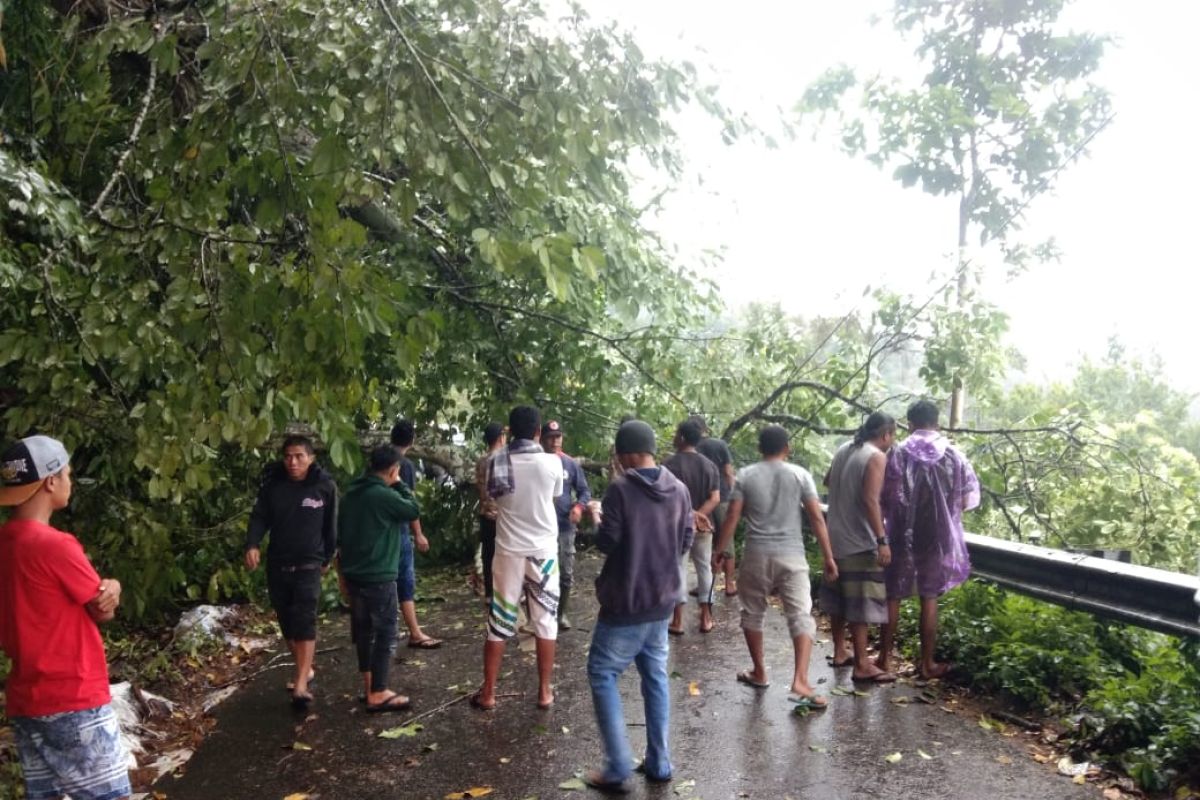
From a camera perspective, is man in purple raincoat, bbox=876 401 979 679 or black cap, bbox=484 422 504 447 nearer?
man in purple raincoat, bbox=876 401 979 679

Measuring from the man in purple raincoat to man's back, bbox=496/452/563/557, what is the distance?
251cm

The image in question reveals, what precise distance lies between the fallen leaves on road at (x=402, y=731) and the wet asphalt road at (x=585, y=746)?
1.9 inches

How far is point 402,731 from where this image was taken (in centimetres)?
588

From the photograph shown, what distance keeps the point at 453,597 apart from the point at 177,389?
19.1 ft

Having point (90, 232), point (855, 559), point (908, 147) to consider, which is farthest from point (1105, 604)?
point (908, 147)

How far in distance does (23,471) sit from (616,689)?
9.75 ft

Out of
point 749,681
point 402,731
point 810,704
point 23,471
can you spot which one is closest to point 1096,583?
point 810,704

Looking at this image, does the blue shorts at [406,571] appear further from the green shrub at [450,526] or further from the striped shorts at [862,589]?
the green shrub at [450,526]

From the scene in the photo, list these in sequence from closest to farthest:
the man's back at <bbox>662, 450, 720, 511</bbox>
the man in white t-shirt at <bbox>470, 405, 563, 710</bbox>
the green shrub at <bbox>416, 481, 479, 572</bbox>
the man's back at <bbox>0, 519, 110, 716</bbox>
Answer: the man's back at <bbox>0, 519, 110, 716</bbox> → the man in white t-shirt at <bbox>470, 405, 563, 710</bbox> → the man's back at <bbox>662, 450, 720, 511</bbox> → the green shrub at <bbox>416, 481, 479, 572</bbox>

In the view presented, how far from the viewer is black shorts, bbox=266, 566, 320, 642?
6344 millimetres

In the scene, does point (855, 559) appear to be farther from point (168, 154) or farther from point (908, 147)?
point (908, 147)

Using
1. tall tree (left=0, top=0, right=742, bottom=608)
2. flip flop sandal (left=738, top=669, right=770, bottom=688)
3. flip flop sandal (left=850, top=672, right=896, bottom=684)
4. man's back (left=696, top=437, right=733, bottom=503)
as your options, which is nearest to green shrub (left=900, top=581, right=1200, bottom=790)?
flip flop sandal (left=850, top=672, right=896, bottom=684)

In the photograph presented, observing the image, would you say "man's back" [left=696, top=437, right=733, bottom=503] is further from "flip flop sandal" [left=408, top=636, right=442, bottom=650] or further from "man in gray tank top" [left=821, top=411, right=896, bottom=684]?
"flip flop sandal" [left=408, top=636, right=442, bottom=650]

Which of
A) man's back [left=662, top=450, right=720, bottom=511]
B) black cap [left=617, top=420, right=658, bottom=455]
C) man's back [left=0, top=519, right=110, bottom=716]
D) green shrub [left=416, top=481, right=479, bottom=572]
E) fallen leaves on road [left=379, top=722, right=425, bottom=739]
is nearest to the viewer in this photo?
man's back [left=0, top=519, right=110, bottom=716]
